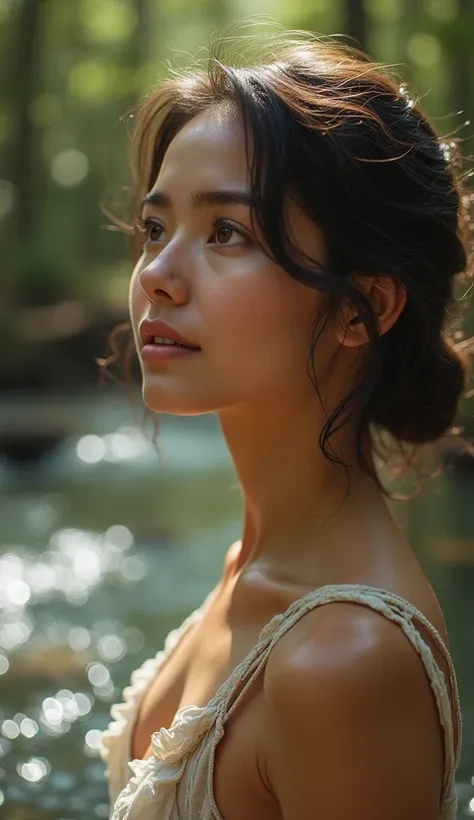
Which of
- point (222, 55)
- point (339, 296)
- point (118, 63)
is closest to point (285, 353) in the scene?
point (339, 296)

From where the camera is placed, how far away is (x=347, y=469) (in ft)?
5.71

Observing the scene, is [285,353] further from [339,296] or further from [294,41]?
[294,41]

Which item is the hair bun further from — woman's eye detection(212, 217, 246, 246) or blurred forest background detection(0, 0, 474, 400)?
blurred forest background detection(0, 0, 474, 400)

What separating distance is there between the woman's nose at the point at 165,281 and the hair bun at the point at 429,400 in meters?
0.41

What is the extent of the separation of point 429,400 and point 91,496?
6.30 meters

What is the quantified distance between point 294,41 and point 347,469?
74cm

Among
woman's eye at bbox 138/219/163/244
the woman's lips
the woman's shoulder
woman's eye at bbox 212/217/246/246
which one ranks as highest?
woman's eye at bbox 212/217/246/246

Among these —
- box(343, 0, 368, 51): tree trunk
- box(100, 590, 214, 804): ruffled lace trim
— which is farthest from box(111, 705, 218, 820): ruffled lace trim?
box(343, 0, 368, 51): tree trunk

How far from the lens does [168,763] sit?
5.49ft

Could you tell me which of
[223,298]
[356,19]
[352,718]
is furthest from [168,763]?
[356,19]

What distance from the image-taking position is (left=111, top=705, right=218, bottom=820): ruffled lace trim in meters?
1.63

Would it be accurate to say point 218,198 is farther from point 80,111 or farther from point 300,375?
point 80,111

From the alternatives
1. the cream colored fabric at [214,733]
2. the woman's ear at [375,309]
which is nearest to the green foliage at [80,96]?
the woman's ear at [375,309]

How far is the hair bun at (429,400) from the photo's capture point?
1861mm
